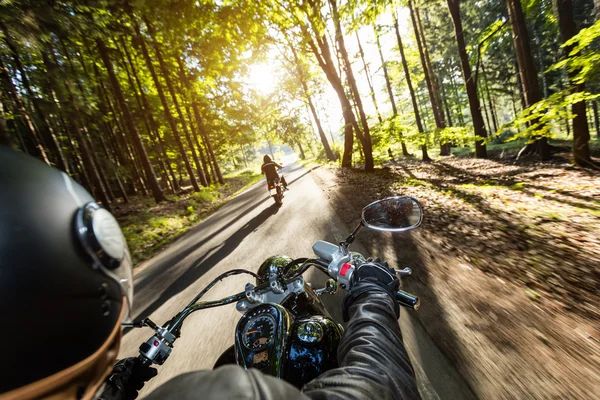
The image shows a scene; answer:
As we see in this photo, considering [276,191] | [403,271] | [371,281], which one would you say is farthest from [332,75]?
[371,281]

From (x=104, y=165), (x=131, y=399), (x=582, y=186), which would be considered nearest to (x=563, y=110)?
(x=582, y=186)

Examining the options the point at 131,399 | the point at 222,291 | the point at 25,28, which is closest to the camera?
the point at 131,399

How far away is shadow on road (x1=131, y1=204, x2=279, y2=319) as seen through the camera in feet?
15.1

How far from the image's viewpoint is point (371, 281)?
56.3 inches

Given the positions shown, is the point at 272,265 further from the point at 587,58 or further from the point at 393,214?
the point at 587,58

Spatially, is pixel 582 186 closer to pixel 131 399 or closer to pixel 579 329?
pixel 579 329

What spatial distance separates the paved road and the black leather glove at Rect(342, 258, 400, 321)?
117cm

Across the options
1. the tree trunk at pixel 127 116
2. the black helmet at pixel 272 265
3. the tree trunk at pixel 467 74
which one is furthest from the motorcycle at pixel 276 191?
the tree trunk at pixel 467 74

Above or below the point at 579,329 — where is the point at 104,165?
above

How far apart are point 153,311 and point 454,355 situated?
4496mm

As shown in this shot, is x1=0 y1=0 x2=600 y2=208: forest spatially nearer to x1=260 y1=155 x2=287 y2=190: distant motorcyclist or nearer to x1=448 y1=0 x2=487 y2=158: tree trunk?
x1=448 y1=0 x2=487 y2=158: tree trunk

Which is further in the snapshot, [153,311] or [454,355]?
[153,311]

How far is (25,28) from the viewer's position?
17.4ft

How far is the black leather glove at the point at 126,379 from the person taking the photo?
3.82 ft
